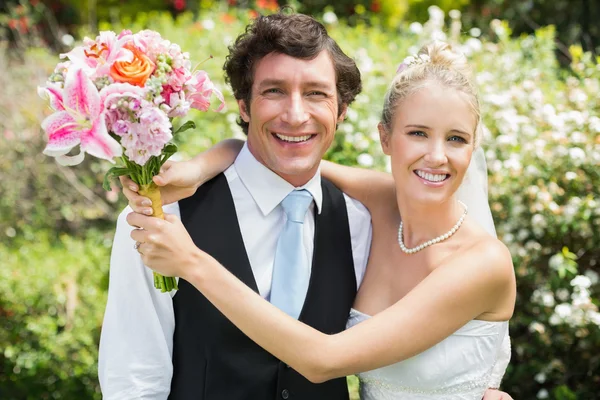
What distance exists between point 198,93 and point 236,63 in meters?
0.56

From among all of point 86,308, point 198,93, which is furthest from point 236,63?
point 86,308

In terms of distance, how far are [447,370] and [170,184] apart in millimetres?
1076

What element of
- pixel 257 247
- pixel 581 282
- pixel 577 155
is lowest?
pixel 581 282

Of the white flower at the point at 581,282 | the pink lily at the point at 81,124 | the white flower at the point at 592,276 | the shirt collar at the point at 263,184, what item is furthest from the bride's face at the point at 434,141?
the white flower at the point at 592,276

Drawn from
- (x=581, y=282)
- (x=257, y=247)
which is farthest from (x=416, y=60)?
(x=581, y=282)

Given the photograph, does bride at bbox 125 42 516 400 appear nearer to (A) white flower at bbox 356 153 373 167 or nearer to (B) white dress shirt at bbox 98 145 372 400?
(B) white dress shirt at bbox 98 145 372 400

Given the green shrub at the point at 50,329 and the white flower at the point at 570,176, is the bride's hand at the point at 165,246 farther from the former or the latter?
the green shrub at the point at 50,329

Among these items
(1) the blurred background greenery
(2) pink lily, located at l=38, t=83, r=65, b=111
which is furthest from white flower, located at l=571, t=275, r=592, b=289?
(2) pink lily, located at l=38, t=83, r=65, b=111

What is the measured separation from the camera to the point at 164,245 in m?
1.99

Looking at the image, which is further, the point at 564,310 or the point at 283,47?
the point at 564,310

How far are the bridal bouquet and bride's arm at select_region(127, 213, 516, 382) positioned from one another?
0.91ft

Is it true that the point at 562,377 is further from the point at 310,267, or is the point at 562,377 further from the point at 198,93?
the point at 198,93

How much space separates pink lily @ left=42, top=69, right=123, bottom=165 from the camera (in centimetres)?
175

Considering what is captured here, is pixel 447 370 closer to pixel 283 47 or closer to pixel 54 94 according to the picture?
pixel 283 47
